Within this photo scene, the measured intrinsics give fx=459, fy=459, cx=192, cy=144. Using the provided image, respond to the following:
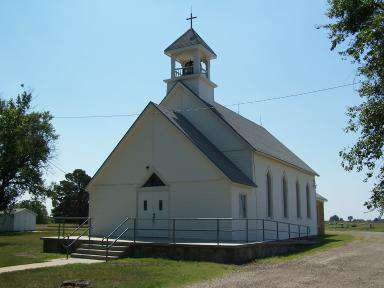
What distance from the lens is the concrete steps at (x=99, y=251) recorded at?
19.0m

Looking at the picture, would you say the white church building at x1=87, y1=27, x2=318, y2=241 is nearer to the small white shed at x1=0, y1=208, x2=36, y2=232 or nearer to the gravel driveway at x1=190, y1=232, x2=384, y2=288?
the gravel driveway at x1=190, y1=232, x2=384, y2=288

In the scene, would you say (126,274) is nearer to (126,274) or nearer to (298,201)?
(126,274)

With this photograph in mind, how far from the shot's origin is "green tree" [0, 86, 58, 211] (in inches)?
1389

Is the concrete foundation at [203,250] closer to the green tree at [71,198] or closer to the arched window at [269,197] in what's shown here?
the arched window at [269,197]

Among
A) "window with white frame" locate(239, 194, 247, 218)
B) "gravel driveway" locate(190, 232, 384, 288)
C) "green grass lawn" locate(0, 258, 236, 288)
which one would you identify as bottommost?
"gravel driveway" locate(190, 232, 384, 288)

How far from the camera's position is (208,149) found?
947 inches

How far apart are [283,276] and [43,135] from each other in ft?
111

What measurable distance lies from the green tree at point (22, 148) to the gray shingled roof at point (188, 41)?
1449cm

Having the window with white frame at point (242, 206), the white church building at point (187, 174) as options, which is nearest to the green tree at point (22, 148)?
the white church building at point (187, 174)

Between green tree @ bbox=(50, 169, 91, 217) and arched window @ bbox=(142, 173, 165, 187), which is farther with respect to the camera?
green tree @ bbox=(50, 169, 91, 217)

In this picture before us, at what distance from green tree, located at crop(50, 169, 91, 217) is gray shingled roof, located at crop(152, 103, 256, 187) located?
55675 mm

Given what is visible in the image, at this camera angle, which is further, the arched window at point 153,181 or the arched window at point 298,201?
the arched window at point 298,201

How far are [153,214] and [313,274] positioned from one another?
1091cm

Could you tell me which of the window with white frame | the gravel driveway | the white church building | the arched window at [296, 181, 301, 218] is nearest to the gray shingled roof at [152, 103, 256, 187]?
the white church building
